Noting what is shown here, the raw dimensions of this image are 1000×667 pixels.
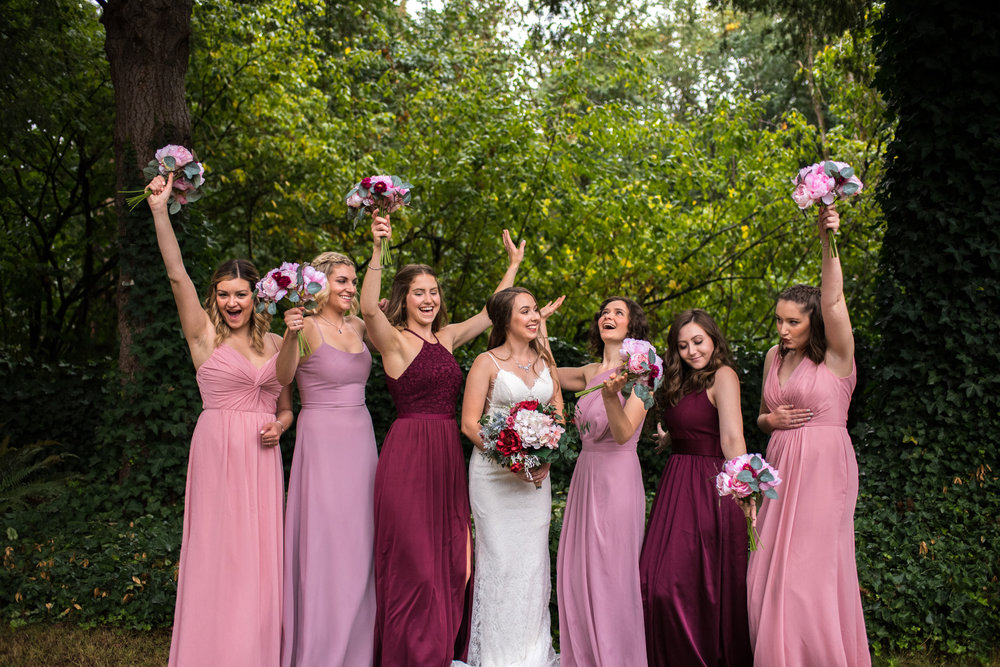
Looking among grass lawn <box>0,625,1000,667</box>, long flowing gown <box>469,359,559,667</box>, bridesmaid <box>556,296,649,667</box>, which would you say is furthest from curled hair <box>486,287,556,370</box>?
grass lawn <box>0,625,1000,667</box>

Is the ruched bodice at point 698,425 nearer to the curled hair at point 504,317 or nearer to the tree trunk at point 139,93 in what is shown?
the curled hair at point 504,317

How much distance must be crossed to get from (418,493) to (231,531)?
1071 mm

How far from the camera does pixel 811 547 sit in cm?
466

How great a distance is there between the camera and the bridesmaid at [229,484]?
475cm

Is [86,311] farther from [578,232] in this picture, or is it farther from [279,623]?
[279,623]

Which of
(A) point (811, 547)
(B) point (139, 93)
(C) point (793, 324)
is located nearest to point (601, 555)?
(A) point (811, 547)

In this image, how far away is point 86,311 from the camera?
1219 centimetres

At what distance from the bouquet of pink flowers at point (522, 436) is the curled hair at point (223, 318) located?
1.50 m

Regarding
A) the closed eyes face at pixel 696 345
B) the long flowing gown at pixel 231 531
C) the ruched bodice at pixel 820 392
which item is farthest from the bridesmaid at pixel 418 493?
the ruched bodice at pixel 820 392

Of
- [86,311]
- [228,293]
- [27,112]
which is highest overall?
[27,112]

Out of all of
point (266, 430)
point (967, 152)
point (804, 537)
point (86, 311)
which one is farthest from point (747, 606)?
point (86, 311)

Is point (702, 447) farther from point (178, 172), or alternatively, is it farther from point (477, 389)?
point (178, 172)

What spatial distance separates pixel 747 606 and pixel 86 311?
1051cm

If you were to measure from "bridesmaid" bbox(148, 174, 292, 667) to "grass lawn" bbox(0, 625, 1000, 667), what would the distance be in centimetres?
120
